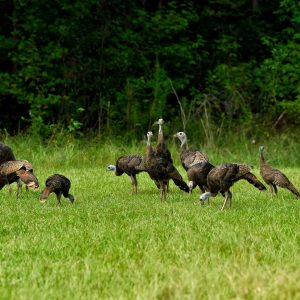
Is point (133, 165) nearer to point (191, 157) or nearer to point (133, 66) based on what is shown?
point (191, 157)

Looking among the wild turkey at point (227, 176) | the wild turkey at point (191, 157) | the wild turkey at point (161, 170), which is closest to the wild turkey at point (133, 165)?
the wild turkey at point (191, 157)

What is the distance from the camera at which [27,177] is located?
11.3 meters

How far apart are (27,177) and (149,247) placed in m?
4.57

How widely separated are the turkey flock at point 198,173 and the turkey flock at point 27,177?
5.28 feet

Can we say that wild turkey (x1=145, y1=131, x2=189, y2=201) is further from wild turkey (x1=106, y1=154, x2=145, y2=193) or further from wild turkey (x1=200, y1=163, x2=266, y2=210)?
wild turkey (x1=200, y1=163, x2=266, y2=210)

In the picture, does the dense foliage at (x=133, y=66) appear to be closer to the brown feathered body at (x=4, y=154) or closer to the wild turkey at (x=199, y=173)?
the brown feathered body at (x=4, y=154)

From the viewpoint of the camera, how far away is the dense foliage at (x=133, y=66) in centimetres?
2678

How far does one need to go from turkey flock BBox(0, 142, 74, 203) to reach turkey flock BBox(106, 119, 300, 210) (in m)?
1.61

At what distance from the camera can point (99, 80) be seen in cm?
2716

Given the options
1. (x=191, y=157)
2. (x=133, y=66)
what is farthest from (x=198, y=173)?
(x=133, y=66)

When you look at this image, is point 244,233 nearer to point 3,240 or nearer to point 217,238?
point 217,238

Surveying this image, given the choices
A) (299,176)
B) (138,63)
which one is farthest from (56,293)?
(138,63)

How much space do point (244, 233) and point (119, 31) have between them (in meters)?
22.4

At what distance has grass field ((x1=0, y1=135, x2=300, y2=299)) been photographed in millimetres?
5438
